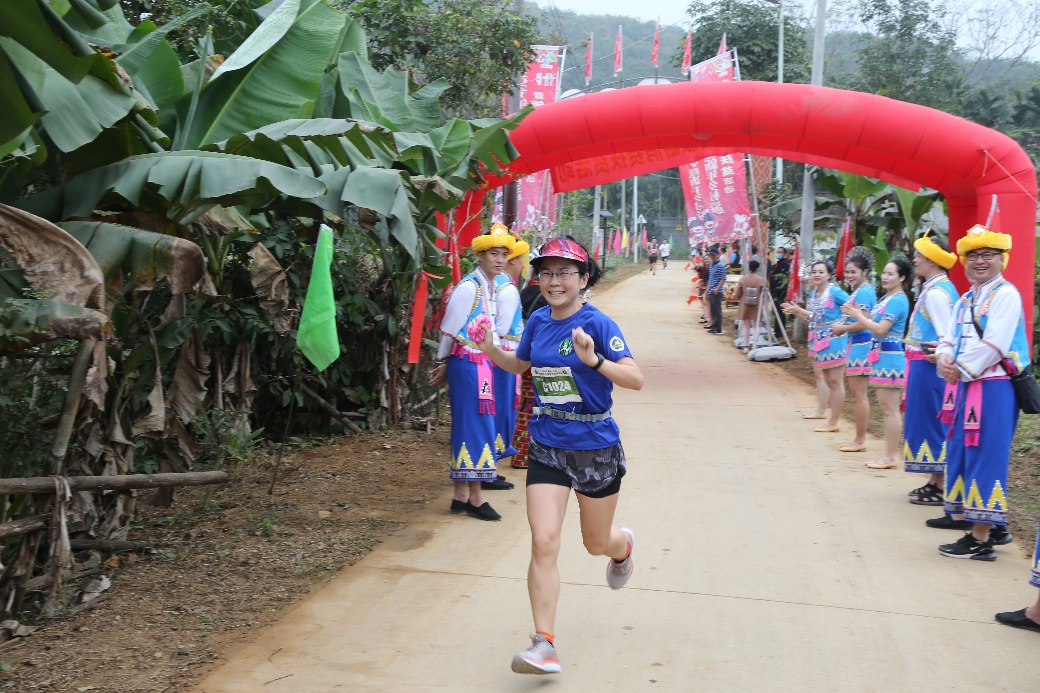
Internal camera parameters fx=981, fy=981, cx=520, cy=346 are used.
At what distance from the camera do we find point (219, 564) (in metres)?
5.72

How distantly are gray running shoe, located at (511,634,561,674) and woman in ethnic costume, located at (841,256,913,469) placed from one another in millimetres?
4975

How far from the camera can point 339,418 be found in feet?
31.1

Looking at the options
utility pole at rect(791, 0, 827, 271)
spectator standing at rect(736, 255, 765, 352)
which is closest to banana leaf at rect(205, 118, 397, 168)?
spectator standing at rect(736, 255, 765, 352)

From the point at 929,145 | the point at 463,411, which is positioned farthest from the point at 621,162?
the point at 463,411

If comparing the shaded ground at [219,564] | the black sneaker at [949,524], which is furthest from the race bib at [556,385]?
the black sneaker at [949,524]

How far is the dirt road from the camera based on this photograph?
14.3ft

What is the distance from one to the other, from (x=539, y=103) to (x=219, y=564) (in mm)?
13104

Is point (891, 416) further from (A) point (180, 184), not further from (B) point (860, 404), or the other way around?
(A) point (180, 184)

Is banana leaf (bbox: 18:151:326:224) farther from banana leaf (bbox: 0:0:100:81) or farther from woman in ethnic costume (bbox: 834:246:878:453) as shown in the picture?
woman in ethnic costume (bbox: 834:246:878:453)

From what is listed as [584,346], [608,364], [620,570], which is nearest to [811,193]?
[620,570]

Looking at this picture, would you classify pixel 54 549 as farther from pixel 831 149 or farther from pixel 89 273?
pixel 831 149

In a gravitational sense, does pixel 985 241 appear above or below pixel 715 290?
above

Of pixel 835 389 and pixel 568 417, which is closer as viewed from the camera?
pixel 568 417

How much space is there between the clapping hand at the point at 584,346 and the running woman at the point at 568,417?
0.30 ft
